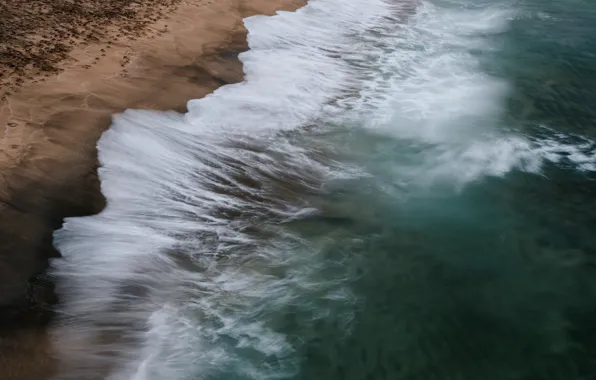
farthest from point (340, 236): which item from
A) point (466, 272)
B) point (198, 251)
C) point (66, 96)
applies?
point (66, 96)

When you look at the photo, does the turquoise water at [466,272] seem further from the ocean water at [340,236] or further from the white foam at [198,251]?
the white foam at [198,251]

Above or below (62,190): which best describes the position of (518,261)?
below

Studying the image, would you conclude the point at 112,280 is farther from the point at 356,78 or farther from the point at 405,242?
the point at 356,78

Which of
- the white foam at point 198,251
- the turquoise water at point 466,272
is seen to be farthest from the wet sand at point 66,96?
the turquoise water at point 466,272

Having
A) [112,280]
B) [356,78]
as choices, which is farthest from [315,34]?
[112,280]

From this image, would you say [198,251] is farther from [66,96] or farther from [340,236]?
[66,96]

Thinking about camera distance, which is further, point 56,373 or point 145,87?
point 145,87
